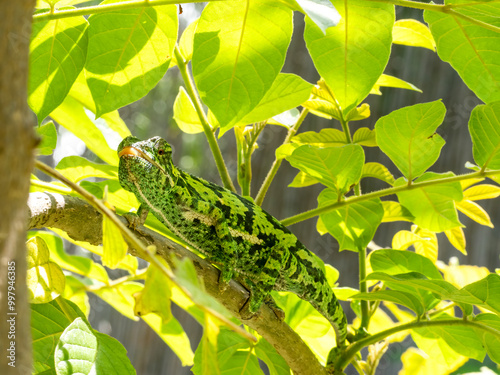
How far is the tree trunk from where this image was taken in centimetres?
27

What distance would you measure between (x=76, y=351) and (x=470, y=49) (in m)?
0.80

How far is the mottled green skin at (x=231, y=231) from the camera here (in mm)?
1136

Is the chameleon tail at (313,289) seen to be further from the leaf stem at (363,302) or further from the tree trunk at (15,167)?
the tree trunk at (15,167)

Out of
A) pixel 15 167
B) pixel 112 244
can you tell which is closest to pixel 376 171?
pixel 112 244

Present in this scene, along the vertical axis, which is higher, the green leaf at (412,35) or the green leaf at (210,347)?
the green leaf at (412,35)

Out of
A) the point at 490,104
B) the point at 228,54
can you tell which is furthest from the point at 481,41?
the point at 228,54

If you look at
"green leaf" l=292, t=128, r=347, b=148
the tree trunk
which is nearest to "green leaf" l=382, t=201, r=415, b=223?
"green leaf" l=292, t=128, r=347, b=148

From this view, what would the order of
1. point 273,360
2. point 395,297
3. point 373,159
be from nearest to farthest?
point 395,297, point 273,360, point 373,159

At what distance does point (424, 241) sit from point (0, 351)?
4.16 feet

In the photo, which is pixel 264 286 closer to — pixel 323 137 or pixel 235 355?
pixel 235 355

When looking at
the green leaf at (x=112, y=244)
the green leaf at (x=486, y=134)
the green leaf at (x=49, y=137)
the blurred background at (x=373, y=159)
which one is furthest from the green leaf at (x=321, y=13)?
the blurred background at (x=373, y=159)

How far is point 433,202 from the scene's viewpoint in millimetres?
1133

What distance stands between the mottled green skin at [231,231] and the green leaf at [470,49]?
1.72 ft

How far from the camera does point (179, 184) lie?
123 centimetres
